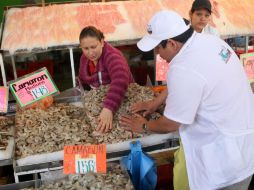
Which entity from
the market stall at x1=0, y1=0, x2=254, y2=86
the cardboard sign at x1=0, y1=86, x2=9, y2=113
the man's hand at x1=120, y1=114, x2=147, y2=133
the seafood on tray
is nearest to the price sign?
the seafood on tray

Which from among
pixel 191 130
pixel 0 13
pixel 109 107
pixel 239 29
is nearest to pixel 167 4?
pixel 239 29

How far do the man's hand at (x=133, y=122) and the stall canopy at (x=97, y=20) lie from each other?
1027mm

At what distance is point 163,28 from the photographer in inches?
56.3

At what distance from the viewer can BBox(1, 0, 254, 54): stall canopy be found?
2.74m

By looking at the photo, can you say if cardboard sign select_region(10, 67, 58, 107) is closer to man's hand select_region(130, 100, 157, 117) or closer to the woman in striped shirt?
the woman in striped shirt

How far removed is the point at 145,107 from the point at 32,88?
0.69 m

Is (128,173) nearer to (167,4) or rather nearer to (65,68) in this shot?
(167,4)

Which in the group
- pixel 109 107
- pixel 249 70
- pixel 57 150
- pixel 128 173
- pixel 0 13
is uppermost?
pixel 0 13

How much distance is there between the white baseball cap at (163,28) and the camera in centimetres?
142

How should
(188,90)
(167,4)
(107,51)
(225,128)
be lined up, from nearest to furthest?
(188,90), (225,128), (107,51), (167,4)

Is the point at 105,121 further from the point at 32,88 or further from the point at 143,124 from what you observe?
the point at 32,88

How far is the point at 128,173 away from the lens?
1.76m

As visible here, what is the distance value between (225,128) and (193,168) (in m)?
0.26

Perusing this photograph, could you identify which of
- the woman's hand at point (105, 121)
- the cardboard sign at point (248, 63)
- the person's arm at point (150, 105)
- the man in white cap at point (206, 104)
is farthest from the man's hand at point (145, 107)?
the cardboard sign at point (248, 63)
